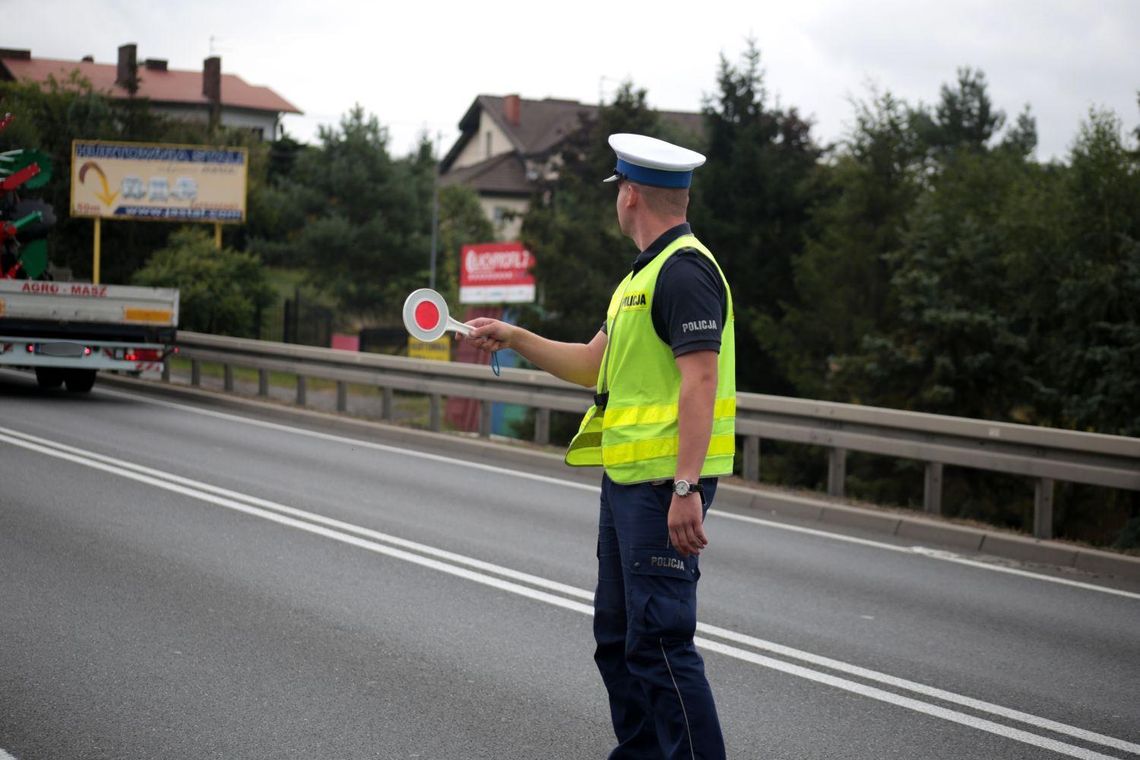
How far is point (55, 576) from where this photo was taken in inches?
291

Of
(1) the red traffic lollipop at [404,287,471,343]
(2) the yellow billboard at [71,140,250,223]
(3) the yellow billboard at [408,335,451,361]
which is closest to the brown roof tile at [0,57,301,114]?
(2) the yellow billboard at [71,140,250,223]

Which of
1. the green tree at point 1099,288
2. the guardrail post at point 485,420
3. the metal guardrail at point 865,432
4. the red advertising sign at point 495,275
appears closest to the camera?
the metal guardrail at point 865,432

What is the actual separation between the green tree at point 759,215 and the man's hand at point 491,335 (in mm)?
25548

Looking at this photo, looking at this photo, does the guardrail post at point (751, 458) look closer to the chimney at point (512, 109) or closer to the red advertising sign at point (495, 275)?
the red advertising sign at point (495, 275)

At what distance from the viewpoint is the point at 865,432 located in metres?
11.4

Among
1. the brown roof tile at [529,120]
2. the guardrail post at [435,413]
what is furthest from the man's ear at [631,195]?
the brown roof tile at [529,120]

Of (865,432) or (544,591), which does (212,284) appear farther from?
(544,591)

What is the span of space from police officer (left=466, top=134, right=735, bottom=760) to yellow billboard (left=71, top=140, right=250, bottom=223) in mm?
29611

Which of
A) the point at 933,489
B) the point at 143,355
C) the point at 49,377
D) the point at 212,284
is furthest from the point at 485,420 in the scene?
the point at 212,284

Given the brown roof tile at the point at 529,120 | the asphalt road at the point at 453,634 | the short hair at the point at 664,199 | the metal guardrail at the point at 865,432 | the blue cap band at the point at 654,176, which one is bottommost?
the asphalt road at the point at 453,634

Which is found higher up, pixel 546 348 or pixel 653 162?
pixel 653 162

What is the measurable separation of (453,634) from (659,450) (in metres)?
2.90

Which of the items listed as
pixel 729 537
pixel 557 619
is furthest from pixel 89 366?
pixel 557 619

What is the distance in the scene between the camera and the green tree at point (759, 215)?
30625 millimetres
